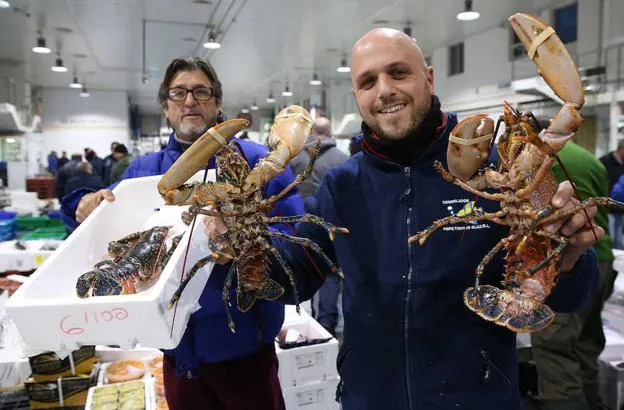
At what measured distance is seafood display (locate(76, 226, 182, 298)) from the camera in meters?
1.68

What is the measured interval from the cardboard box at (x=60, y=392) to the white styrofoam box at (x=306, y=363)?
45.6 inches

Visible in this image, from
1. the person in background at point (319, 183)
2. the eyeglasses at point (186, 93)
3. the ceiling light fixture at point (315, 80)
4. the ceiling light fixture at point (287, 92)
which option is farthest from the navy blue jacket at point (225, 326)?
the ceiling light fixture at point (287, 92)

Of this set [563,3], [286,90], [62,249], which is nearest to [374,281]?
[62,249]

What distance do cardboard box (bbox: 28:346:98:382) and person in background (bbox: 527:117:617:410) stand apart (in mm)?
2839

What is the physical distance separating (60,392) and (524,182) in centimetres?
→ 279

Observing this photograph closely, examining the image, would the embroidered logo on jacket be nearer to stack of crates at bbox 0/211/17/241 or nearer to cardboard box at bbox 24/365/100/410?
cardboard box at bbox 24/365/100/410

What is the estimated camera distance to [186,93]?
216cm

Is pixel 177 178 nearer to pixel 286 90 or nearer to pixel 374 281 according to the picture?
pixel 374 281

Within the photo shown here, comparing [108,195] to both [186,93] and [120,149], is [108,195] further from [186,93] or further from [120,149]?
[120,149]

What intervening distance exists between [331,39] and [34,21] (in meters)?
5.75

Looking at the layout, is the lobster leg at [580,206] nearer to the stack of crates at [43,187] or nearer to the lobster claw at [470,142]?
the lobster claw at [470,142]

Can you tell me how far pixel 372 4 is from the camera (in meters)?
8.10

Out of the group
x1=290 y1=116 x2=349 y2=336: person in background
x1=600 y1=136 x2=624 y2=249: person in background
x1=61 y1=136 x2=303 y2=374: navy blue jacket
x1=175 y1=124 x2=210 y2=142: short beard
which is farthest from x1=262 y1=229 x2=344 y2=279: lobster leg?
x1=600 y1=136 x2=624 y2=249: person in background

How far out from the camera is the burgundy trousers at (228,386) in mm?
2139
